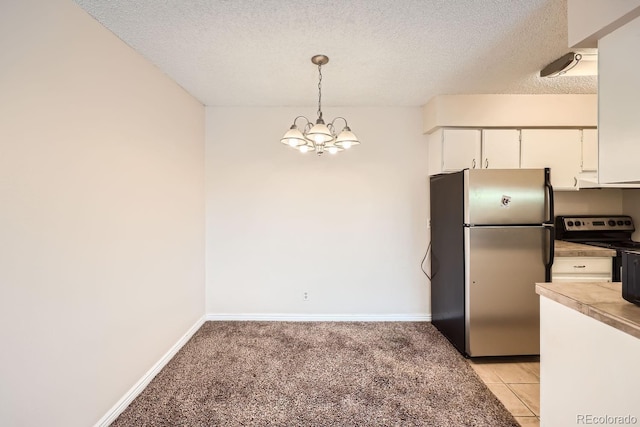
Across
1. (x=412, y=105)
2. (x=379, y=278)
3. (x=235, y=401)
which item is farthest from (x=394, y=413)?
(x=412, y=105)

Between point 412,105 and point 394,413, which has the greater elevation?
point 412,105

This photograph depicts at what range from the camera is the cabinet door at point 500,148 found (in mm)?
2875

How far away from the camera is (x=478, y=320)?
2459mm

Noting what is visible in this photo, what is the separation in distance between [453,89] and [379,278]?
220cm

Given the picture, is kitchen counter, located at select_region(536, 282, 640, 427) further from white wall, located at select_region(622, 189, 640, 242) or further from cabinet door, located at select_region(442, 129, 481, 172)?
white wall, located at select_region(622, 189, 640, 242)

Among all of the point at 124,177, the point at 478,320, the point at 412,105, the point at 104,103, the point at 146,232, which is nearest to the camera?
the point at 104,103

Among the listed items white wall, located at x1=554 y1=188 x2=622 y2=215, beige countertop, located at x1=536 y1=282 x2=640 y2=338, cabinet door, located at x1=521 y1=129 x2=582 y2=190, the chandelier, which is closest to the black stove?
white wall, located at x1=554 y1=188 x2=622 y2=215

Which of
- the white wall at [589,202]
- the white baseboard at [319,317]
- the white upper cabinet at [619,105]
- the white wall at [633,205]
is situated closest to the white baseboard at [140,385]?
the white baseboard at [319,317]

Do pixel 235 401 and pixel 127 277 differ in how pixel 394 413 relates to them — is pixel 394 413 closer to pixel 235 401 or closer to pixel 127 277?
pixel 235 401

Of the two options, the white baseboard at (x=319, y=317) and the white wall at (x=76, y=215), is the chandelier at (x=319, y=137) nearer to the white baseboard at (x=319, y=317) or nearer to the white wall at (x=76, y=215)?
the white wall at (x=76, y=215)

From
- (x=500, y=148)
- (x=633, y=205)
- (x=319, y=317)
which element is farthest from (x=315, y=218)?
(x=633, y=205)

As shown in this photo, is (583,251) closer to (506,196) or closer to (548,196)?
(548,196)

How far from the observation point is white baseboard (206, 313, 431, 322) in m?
3.32

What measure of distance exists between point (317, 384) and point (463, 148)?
8.71 feet
